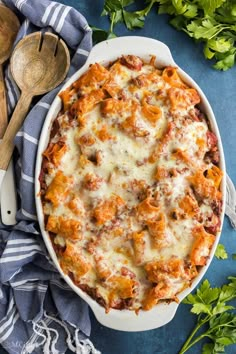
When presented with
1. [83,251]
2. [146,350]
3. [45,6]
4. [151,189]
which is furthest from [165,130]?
[146,350]

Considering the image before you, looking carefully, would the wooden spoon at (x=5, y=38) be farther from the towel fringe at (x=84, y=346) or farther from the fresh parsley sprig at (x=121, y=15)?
the towel fringe at (x=84, y=346)

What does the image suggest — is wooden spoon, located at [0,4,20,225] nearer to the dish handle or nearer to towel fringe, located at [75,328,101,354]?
the dish handle

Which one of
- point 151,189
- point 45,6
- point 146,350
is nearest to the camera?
point 151,189

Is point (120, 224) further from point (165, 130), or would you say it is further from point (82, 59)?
point (82, 59)

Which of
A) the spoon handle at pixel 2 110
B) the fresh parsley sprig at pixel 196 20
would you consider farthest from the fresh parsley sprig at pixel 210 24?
the spoon handle at pixel 2 110

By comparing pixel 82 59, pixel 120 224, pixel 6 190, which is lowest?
pixel 6 190

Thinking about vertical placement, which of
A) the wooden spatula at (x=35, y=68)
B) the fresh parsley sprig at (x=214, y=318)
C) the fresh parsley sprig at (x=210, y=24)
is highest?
the fresh parsley sprig at (x=210, y=24)

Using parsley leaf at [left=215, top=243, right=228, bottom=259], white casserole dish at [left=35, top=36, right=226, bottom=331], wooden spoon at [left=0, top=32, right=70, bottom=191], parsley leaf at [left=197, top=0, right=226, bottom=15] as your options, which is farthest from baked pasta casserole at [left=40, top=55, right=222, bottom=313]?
parsley leaf at [left=197, top=0, right=226, bottom=15]

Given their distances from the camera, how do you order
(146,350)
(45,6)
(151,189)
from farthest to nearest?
(146,350) < (45,6) < (151,189)
